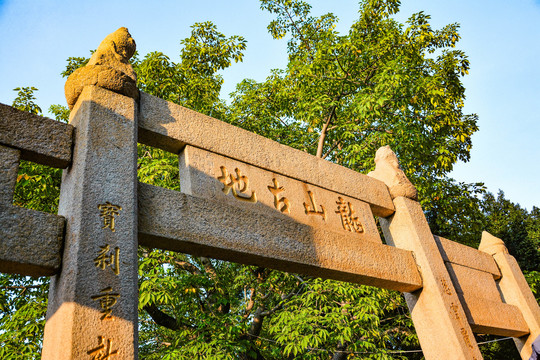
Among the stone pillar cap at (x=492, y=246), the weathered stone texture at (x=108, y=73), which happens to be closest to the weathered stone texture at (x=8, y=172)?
the weathered stone texture at (x=108, y=73)

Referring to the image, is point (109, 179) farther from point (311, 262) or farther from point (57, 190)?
→ point (57, 190)

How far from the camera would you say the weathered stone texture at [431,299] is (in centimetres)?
384

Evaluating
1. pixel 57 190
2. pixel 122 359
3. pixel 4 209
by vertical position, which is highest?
pixel 57 190

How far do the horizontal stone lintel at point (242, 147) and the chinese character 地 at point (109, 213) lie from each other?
821mm

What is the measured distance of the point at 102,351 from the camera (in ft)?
6.73

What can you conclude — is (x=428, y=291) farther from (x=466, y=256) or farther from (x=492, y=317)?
(x=466, y=256)

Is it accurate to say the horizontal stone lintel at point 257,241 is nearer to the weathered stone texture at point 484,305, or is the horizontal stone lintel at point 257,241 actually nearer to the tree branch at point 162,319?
the weathered stone texture at point 484,305

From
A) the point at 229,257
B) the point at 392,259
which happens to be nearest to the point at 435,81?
the point at 392,259

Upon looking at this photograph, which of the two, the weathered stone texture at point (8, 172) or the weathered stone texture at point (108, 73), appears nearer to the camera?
the weathered stone texture at point (8, 172)

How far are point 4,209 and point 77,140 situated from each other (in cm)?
64

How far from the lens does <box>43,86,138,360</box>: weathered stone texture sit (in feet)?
6.79

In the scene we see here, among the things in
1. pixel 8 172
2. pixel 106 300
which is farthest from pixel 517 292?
pixel 8 172

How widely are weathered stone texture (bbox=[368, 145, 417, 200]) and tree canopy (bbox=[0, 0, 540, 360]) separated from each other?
2.03 metres

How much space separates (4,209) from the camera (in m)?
2.16
